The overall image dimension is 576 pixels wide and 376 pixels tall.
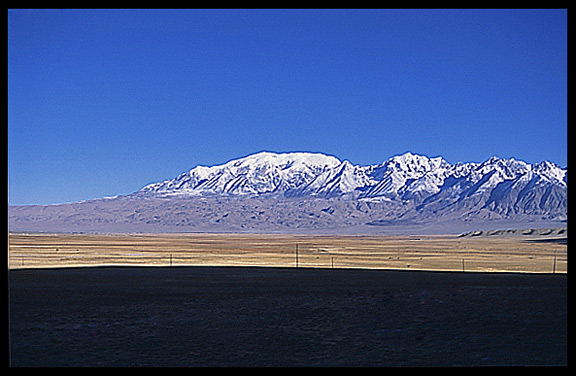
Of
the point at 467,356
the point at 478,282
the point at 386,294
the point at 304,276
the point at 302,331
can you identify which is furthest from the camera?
the point at 304,276

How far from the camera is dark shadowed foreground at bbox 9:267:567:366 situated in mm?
8523

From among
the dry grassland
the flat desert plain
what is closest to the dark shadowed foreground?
the flat desert plain

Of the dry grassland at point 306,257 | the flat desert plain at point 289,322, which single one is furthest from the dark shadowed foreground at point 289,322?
the dry grassland at point 306,257

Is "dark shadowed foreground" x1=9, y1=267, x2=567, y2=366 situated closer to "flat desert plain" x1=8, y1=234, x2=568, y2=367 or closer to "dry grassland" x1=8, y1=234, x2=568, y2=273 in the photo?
"flat desert plain" x1=8, y1=234, x2=568, y2=367

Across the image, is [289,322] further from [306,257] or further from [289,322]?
[306,257]

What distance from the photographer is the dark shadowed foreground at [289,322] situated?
28.0 feet

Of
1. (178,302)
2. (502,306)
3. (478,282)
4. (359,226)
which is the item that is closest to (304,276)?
(478,282)

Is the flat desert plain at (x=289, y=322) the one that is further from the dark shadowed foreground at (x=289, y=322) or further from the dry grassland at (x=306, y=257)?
the dry grassland at (x=306, y=257)

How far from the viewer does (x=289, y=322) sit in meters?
11.3

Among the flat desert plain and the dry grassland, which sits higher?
the flat desert plain

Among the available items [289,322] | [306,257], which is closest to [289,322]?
[289,322]

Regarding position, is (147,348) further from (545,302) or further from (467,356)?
(545,302)
